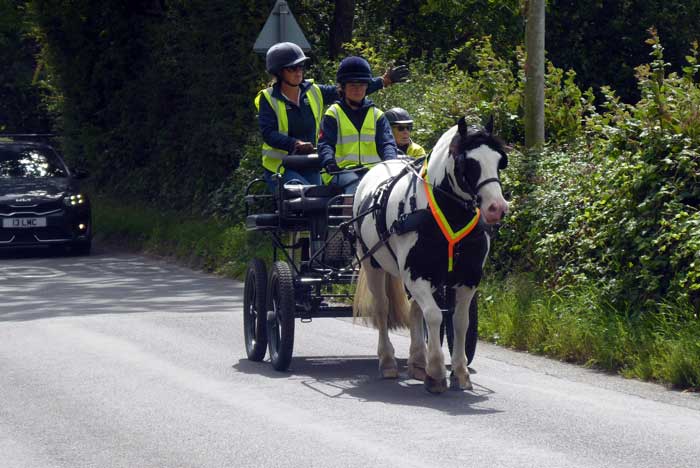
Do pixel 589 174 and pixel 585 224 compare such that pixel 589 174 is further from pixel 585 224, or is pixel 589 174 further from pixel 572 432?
pixel 572 432

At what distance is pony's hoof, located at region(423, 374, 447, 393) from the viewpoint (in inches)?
346

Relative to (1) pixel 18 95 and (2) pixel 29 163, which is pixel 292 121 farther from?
(1) pixel 18 95

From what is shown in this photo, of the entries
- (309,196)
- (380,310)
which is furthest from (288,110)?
(380,310)

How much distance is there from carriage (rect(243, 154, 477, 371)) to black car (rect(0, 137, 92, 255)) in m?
10.1

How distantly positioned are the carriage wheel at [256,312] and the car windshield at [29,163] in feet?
37.1

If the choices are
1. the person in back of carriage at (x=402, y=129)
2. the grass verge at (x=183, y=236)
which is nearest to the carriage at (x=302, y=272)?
the person in back of carriage at (x=402, y=129)

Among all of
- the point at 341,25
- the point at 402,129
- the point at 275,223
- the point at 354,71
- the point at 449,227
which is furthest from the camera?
the point at 341,25

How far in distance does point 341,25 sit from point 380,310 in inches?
592

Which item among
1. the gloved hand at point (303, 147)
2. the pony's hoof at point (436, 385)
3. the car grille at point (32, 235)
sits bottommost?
the pony's hoof at point (436, 385)

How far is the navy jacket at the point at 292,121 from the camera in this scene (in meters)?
10.6

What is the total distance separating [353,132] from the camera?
1024 cm

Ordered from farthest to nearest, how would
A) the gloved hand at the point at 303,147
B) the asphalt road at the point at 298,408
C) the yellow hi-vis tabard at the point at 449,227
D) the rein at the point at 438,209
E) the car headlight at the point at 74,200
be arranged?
the car headlight at the point at 74,200 < the gloved hand at the point at 303,147 < the yellow hi-vis tabard at the point at 449,227 < the rein at the point at 438,209 < the asphalt road at the point at 298,408

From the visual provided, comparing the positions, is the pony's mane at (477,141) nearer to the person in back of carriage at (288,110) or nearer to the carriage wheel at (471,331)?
the carriage wheel at (471,331)

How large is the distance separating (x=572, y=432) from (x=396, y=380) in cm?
218
